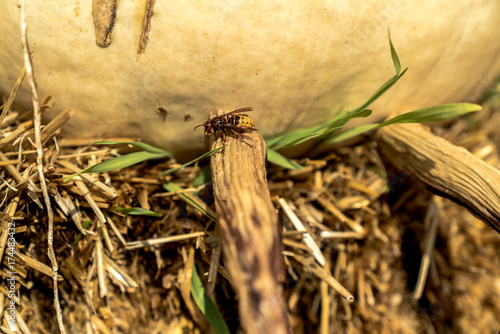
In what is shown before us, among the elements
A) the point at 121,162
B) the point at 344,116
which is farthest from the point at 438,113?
the point at 121,162

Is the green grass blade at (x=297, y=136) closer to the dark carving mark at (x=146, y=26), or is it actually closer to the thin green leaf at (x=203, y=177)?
the thin green leaf at (x=203, y=177)

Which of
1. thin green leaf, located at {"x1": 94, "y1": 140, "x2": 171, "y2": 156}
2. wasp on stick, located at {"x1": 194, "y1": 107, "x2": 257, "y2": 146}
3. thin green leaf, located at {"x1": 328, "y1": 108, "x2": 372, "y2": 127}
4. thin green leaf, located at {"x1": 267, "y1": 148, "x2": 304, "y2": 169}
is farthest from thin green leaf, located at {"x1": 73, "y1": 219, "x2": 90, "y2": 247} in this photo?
thin green leaf, located at {"x1": 328, "y1": 108, "x2": 372, "y2": 127}

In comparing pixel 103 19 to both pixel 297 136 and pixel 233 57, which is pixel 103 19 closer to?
pixel 233 57

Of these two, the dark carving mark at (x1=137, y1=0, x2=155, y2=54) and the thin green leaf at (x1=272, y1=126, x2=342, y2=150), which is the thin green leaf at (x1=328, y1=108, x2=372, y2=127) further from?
the dark carving mark at (x1=137, y1=0, x2=155, y2=54)

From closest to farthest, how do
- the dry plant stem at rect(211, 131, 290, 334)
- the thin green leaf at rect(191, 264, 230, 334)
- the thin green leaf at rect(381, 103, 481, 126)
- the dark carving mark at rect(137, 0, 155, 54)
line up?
the dry plant stem at rect(211, 131, 290, 334) → the dark carving mark at rect(137, 0, 155, 54) → the thin green leaf at rect(381, 103, 481, 126) → the thin green leaf at rect(191, 264, 230, 334)

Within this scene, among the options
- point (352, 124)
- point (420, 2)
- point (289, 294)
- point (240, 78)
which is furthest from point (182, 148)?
point (420, 2)

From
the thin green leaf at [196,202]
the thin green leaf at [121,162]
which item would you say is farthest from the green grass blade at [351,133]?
the thin green leaf at [121,162]
